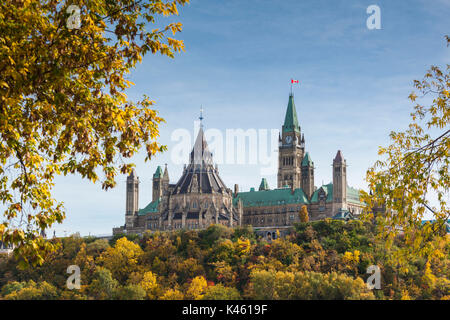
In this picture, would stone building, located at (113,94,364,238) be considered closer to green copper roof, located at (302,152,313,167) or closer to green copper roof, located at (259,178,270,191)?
green copper roof, located at (302,152,313,167)

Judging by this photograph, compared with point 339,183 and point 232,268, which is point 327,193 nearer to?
point 339,183

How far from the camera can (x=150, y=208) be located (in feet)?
497

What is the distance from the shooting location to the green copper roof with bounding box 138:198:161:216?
5915 inches

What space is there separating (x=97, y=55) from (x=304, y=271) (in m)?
81.4

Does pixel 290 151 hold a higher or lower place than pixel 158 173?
higher

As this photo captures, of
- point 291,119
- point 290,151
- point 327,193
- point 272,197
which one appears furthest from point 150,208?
point 291,119

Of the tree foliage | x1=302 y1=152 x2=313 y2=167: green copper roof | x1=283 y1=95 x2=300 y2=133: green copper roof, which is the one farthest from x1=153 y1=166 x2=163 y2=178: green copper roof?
the tree foliage

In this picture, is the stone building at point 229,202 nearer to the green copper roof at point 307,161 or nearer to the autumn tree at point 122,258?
the green copper roof at point 307,161

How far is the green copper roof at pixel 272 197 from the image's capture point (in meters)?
140

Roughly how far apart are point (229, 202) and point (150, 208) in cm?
2181

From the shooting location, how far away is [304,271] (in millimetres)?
98188
